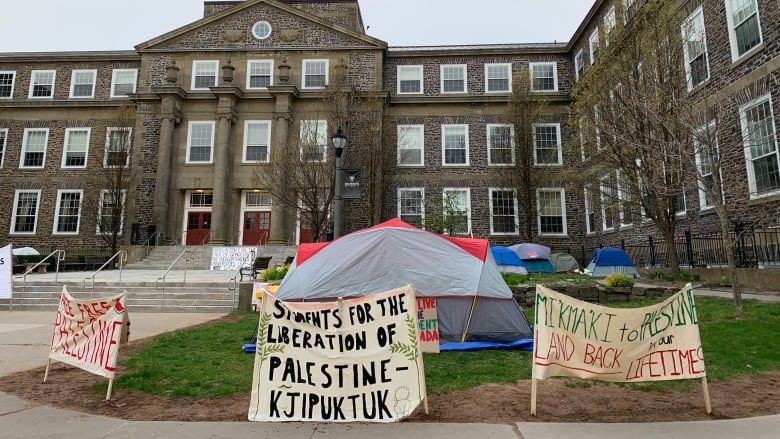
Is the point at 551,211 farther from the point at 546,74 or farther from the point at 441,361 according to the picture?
the point at 441,361

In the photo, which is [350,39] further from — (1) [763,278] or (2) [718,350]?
(2) [718,350]

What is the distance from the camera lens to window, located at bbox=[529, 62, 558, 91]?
87.9ft

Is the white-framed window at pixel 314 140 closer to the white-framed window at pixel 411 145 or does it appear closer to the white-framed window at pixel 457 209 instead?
the white-framed window at pixel 411 145

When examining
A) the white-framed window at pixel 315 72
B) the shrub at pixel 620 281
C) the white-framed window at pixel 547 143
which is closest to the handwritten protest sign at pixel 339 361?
the shrub at pixel 620 281

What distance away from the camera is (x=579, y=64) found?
25.3 m

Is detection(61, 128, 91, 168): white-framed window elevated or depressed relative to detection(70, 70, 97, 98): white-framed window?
depressed

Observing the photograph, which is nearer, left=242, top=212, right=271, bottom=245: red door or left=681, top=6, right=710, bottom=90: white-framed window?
left=681, top=6, right=710, bottom=90: white-framed window

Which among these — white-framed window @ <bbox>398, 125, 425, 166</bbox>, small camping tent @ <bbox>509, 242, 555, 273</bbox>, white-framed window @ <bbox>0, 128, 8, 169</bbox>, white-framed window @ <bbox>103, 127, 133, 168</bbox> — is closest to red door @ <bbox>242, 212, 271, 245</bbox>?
white-framed window @ <bbox>103, 127, 133, 168</bbox>

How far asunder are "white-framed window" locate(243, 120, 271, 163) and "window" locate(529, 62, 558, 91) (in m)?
15.9

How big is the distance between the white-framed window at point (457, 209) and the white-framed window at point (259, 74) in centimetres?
1218

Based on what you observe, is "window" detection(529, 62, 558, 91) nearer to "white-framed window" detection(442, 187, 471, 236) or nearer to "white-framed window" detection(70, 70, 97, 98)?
"white-framed window" detection(442, 187, 471, 236)

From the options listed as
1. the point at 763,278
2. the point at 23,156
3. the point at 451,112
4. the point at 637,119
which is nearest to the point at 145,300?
the point at 637,119

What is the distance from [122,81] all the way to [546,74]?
2605cm

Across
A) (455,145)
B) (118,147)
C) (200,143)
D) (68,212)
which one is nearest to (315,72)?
(200,143)
